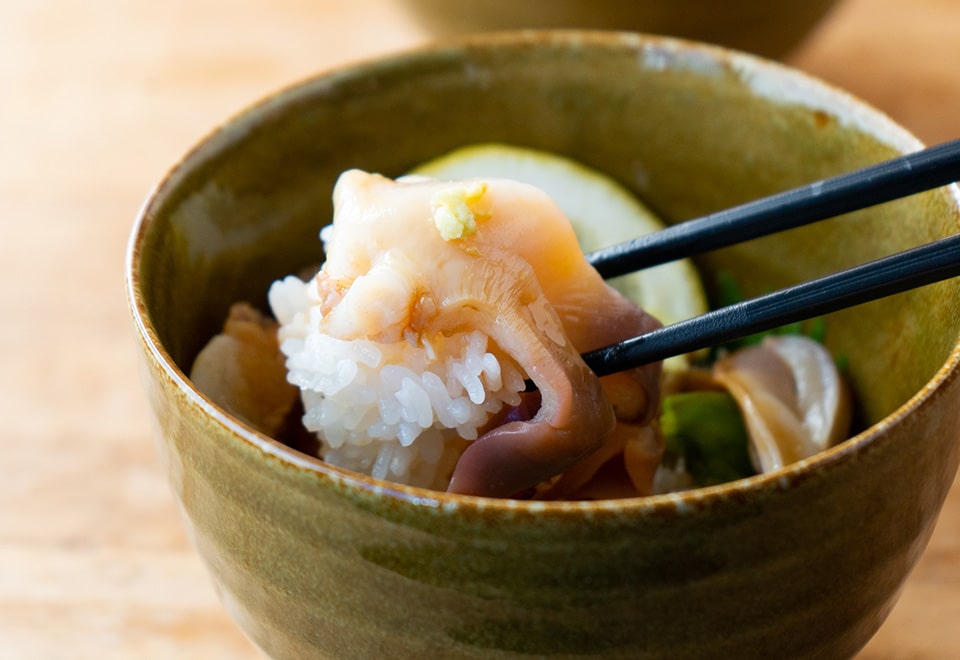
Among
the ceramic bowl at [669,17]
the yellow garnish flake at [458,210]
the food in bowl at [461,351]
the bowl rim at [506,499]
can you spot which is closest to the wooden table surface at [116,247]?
the ceramic bowl at [669,17]

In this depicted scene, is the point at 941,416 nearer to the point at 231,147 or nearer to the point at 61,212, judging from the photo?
the point at 231,147

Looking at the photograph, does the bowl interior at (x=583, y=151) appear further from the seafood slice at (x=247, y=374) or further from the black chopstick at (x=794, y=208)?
the black chopstick at (x=794, y=208)

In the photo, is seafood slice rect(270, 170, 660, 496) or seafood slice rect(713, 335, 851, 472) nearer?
seafood slice rect(270, 170, 660, 496)

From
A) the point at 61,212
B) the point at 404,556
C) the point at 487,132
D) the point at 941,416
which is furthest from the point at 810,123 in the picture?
the point at 61,212

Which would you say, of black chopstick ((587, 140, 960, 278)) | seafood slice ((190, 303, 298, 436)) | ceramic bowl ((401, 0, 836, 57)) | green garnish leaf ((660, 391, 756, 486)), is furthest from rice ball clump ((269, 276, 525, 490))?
ceramic bowl ((401, 0, 836, 57))

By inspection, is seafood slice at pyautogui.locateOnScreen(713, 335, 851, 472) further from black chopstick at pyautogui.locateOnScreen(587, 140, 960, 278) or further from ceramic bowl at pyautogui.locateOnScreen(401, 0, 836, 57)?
ceramic bowl at pyautogui.locateOnScreen(401, 0, 836, 57)

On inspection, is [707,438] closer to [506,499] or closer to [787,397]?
[787,397]
